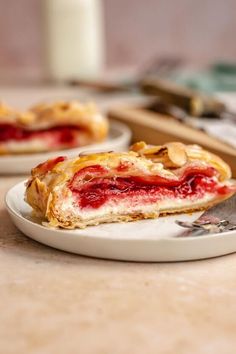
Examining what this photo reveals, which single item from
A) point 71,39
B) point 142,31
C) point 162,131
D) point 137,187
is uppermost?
point 137,187

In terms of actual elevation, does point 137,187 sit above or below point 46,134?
above

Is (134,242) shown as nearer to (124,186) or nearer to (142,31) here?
(124,186)

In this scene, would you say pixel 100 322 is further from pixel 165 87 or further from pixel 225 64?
pixel 225 64

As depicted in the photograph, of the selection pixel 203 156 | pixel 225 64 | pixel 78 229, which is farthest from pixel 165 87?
pixel 78 229

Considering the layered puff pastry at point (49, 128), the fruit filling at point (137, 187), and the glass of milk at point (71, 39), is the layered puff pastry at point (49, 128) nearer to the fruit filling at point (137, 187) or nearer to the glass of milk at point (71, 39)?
the fruit filling at point (137, 187)

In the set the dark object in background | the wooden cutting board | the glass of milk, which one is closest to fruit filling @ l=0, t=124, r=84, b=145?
the wooden cutting board

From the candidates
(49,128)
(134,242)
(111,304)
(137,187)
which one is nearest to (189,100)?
(49,128)

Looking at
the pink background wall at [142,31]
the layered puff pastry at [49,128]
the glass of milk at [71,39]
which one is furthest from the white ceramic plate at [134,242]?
the pink background wall at [142,31]

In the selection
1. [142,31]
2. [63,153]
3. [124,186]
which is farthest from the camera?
[142,31]
